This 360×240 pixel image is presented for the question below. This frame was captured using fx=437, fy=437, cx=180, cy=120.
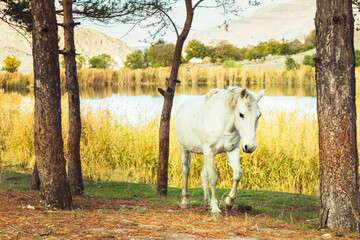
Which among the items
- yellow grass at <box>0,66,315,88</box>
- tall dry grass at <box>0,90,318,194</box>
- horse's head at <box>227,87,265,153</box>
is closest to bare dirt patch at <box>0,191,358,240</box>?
horse's head at <box>227,87,265,153</box>

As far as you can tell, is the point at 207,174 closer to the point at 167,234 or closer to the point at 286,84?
the point at 167,234

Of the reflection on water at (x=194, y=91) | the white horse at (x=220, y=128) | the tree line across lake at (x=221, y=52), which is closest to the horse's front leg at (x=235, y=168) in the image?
the white horse at (x=220, y=128)

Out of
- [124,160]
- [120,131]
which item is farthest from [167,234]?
[120,131]

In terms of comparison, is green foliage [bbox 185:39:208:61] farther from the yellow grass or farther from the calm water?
the calm water

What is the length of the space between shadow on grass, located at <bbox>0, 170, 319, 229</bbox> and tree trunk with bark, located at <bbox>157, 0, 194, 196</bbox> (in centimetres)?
43

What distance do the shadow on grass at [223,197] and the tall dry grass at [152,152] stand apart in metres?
1.93

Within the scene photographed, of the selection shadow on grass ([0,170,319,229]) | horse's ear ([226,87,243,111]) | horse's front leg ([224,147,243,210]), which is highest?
horse's ear ([226,87,243,111])

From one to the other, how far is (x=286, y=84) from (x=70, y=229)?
132ft

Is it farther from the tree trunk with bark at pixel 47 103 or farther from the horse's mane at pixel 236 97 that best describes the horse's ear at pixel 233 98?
the tree trunk with bark at pixel 47 103

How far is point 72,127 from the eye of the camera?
29.1 ft

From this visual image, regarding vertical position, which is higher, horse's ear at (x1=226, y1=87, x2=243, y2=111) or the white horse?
horse's ear at (x1=226, y1=87, x2=243, y2=111)

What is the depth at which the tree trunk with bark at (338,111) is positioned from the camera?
534 centimetres

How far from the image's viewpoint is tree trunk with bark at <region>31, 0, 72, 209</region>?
226 inches

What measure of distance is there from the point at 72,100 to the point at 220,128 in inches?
148
